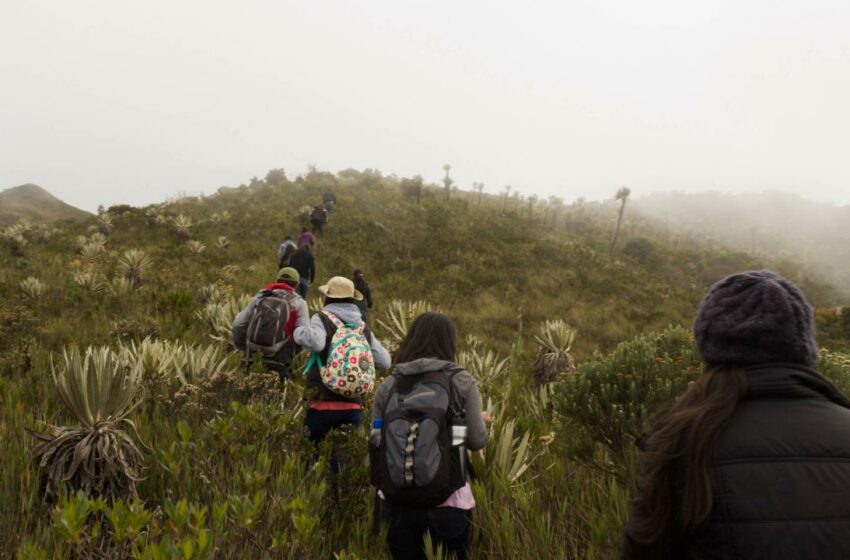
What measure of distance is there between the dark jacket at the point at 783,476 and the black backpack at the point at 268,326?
4.01 meters

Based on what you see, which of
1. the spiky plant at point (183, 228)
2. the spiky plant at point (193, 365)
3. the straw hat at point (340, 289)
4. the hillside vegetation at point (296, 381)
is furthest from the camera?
the spiky plant at point (183, 228)

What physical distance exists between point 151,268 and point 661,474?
14.9 metres

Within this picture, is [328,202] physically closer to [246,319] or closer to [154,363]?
[246,319]

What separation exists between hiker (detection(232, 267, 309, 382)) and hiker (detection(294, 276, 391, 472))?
3.01 feet

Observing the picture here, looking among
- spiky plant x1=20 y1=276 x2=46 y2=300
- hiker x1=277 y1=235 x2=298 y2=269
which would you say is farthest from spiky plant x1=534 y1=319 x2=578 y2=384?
spiky plant x1=20 y1=276 x2=46 y2=300

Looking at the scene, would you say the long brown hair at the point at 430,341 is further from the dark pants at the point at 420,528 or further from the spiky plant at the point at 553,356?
the spiky plant at the point at 553,356

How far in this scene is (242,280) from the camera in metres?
13.0

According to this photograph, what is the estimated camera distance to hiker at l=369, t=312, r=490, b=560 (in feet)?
7.36

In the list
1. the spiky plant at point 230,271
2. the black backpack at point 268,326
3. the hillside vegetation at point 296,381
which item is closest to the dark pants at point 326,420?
the hillside vegetation at point 296,381

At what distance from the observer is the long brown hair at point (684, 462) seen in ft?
3.85

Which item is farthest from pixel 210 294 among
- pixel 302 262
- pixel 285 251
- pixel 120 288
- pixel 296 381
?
pixel 296 381

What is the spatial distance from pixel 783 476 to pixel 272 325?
4191 millimetres

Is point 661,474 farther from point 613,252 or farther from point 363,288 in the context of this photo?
point 613,252

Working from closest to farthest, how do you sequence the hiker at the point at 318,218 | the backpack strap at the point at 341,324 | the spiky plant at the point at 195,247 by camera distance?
1. the backpack strap at the point at 341,324
2. the spiky plant at the point at 195,247
3. the hiker at the point at 318,218
